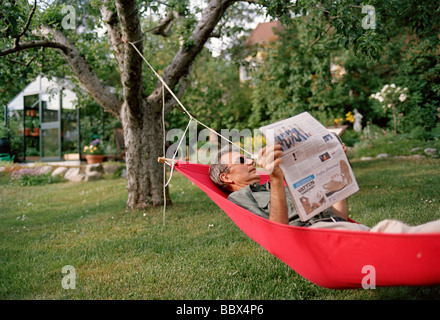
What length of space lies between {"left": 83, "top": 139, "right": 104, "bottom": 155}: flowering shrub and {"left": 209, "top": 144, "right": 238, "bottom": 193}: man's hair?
7.16m

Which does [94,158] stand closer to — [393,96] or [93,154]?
[93,154]

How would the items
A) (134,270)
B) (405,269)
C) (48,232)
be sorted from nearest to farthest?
(405,269) → (134,270) → (48,232)

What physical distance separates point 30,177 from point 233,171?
6.74 m

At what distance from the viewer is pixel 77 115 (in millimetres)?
9484

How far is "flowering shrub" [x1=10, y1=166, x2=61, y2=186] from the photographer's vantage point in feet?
24.2

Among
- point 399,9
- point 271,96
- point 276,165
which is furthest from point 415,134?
point 276,165

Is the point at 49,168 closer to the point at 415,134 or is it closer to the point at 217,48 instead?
the point at 217,48

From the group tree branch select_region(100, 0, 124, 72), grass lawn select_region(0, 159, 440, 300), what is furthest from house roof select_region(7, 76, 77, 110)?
tree branch select_region(100, 0, 124, 72)

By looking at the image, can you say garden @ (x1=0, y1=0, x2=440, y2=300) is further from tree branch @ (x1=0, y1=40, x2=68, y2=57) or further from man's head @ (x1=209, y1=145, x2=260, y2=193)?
man's head @ (x1=209, y1=145, x2=260, y2=193)

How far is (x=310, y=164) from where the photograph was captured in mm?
1525

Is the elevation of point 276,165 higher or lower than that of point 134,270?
higher

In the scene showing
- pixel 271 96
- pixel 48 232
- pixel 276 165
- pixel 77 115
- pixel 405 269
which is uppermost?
pixel 271 96
